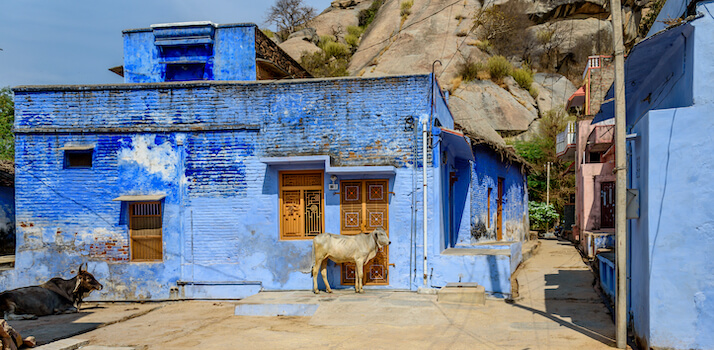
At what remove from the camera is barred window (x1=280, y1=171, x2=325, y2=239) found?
37.4ft

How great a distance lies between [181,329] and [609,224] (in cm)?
1419

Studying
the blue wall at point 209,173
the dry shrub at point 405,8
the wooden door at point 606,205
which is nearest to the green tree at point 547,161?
the wooden door at point 606,205

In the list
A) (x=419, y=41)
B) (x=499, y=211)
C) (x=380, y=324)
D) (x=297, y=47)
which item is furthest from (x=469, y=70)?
(x=380, y=324)

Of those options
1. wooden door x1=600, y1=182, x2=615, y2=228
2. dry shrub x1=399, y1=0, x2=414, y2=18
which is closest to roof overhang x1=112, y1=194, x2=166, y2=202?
wooden door x1=600, y1=182, x2=615, y2=228

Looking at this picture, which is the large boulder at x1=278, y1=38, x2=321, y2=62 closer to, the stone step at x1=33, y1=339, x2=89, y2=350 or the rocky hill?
the rocky hill

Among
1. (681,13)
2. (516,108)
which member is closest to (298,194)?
(681,13)

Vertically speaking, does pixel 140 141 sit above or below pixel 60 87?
below

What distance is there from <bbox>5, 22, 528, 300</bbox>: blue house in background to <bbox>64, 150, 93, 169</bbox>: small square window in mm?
25

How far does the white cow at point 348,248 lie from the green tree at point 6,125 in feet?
74.7

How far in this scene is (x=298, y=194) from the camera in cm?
1148

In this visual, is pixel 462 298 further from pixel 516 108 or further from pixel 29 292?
pixel 516 108

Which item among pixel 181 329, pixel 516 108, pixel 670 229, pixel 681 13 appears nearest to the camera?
pixel 670 229

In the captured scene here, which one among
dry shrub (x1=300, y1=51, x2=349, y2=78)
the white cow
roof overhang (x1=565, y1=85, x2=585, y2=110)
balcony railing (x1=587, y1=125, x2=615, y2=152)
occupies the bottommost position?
the white cow

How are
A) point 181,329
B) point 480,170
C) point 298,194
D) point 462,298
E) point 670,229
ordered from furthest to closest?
point 480,170
point 298,194
point 462,298
point 181,329
point 670,229
